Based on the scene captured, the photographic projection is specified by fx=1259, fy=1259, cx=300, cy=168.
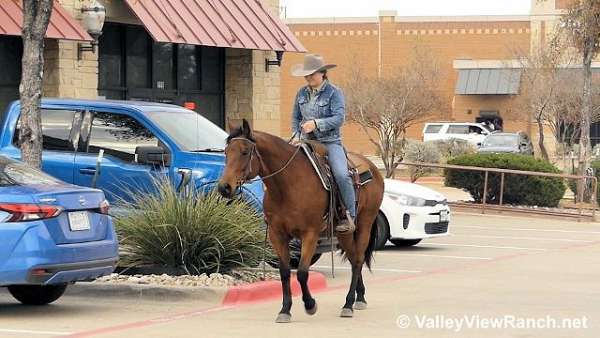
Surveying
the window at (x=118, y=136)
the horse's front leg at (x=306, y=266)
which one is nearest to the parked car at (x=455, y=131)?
the window at (x=118, y=136)

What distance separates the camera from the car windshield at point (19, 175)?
453 inches

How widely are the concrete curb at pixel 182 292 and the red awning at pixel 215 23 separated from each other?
35.5 ft

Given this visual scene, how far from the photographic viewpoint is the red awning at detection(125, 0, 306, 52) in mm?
23953

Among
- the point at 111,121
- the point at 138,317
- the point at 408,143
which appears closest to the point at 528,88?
the point at 408,143

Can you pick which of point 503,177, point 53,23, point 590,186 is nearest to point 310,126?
point 53,23

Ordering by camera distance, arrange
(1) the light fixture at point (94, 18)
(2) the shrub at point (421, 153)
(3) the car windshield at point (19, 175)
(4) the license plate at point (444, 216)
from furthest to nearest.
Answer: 1. (2) the shrub at point (421, 153)
2. (1) the light fixture at point (94, 18)
3. (4) the license plate at point (444, 216)
4. (3) the car windshield at point (19, 175)

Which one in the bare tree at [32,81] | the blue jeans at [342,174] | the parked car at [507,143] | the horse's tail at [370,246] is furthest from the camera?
the parked car at [507,143]

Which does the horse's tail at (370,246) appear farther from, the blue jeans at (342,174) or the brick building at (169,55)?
the brick building at (169,55)

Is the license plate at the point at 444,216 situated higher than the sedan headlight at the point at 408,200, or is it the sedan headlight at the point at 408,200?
the sedan headlight at the point at 408,200

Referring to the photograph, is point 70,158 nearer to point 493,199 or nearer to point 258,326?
point 258,326

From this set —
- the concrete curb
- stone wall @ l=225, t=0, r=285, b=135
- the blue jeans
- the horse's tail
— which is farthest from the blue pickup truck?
stone wall @ l=225, t=0, r=285, b=135

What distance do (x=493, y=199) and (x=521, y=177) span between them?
0.83m

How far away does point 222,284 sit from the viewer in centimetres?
1306

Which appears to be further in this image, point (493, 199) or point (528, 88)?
point (528, 88)
